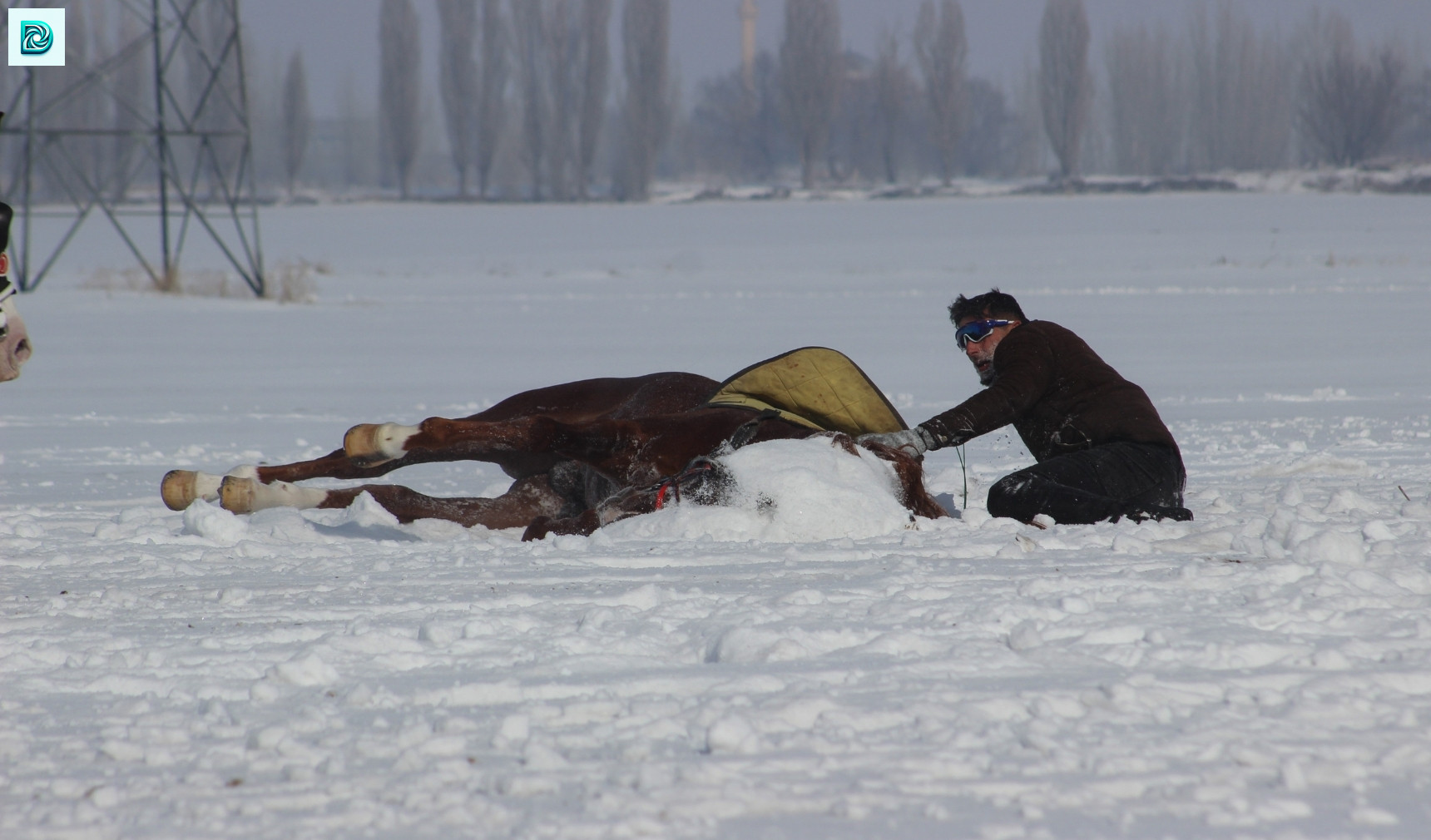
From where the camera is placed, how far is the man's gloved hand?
14.5ft

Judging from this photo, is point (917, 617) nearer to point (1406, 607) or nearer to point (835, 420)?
point (1406, 607)

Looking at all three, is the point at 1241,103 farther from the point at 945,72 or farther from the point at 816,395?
the point at 816,395

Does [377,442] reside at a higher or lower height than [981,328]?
lower

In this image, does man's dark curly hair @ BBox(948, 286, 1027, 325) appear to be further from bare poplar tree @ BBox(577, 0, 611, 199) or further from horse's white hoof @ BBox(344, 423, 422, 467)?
bare poplar tree @ BBox(577, 0, 611, 199)

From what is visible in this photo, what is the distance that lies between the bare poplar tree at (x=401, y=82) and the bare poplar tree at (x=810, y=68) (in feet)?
57.9

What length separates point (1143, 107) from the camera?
7000cm

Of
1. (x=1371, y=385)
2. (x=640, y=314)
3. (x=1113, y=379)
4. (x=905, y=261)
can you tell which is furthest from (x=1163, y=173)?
(x=1113, y=379)

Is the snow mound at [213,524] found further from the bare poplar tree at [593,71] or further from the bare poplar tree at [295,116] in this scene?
the bare poplar tree at [295,116]

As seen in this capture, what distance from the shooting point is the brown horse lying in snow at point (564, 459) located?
4426 mm

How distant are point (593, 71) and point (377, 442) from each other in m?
56.3

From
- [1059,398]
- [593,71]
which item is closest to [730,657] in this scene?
[1059,398]

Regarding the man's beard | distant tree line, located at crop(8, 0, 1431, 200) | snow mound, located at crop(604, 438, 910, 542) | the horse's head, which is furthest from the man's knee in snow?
distant tree line, located at crop(8, 0, 1431, 200)

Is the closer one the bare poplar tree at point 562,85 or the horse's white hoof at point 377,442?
the horse's white hoof at point 377,442

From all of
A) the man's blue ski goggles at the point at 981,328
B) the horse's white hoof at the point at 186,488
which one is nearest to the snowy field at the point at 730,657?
the horse's white hoof at the point at 186,488
